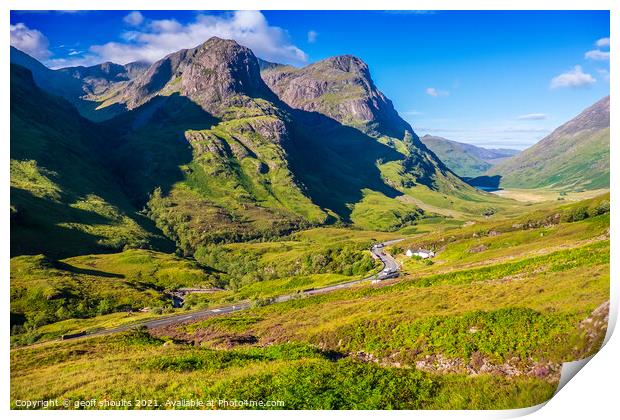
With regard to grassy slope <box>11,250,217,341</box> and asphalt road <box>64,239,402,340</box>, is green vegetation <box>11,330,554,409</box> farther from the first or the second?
asphalt road <box>64,239,402,340</box>

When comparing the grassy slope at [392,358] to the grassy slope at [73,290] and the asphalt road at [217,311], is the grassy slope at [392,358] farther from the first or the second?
the asphalt road at [217,311]

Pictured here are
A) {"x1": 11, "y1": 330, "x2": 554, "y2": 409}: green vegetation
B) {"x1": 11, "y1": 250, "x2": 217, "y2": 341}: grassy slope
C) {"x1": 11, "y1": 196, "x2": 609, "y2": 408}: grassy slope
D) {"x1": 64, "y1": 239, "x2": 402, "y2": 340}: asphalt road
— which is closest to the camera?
{"x1": 11, "y1": 330, "x2": 554, "y2": 409}: green vegetation

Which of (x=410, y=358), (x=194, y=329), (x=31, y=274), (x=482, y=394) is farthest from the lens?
(x=31, y=274)

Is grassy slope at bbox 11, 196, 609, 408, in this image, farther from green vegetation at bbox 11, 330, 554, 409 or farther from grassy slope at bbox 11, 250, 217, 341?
grassy slope at bbox 11, 250, 217, 341

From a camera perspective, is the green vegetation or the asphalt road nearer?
the green vegetation

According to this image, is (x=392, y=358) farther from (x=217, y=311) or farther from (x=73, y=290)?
(x=73, y=290)

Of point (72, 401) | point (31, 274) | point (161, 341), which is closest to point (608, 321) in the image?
point (72, 401)

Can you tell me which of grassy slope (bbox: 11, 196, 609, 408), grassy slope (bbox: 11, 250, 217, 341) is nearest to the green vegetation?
grassy slope (bbox: 11, 196, 609, 408)

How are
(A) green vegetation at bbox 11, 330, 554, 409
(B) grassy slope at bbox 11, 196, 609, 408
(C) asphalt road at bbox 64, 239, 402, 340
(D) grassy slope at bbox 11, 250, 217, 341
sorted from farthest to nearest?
(D) grassy slope at bbox 11, 250, 217, 341, (C) asphalt road at bbox 64, 239, 402, 340, (B) grassy slope at bbox 11, 196, 609, 408, (A) green vegetation at bbox 11, 330, 554, 409

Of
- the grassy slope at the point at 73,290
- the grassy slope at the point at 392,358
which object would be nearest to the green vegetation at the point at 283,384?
the grassy slope at the point at 392,358

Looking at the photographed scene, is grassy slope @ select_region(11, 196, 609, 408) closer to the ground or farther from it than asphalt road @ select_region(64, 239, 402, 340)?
farther from it
